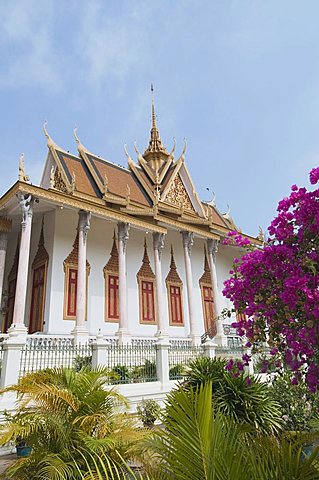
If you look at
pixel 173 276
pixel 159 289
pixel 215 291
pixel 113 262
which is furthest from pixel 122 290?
pixel 215 291

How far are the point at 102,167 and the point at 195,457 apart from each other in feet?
49.8

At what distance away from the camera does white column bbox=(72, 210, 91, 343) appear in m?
11.0

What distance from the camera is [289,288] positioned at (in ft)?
11.4

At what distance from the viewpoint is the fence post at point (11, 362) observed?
668 centimetres

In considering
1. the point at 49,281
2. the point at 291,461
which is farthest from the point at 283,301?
the point at 49,281

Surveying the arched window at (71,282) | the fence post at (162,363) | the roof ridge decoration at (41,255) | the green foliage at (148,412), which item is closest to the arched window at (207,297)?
the arched window at (71,282)

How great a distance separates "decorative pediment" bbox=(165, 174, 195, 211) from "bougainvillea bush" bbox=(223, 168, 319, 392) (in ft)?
42.8

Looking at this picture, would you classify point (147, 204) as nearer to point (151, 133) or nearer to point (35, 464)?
point (151, 133)

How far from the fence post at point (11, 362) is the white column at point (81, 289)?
399 centimetres

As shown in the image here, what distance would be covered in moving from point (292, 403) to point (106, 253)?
10.1 m

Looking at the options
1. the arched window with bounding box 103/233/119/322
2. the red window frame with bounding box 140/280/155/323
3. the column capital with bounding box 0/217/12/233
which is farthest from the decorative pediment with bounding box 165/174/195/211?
the column capital with bounding box 0/217/12/233

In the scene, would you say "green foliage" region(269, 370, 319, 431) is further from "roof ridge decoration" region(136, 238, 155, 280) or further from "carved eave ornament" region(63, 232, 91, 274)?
"roof ridge decoration" region(136, 238, 155, 280)

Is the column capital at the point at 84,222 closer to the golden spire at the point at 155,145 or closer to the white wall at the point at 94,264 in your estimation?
the white wall at the point at 94,264

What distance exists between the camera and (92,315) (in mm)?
13281
